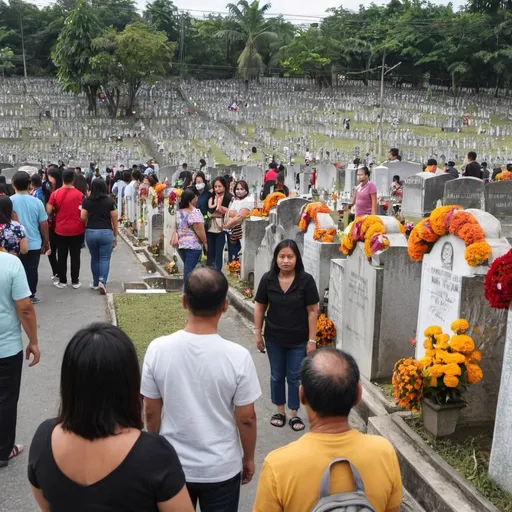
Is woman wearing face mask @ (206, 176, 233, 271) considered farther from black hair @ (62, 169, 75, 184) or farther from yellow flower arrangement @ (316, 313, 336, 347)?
yellow flower arrangement @ (316, 313, 336, 347)

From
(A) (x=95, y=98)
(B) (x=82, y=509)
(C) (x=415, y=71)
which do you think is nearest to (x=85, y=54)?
(A) (x=95, y=98)

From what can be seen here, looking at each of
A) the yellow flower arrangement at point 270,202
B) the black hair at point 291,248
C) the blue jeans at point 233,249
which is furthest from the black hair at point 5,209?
the yellow flower arrangement at point 270,202

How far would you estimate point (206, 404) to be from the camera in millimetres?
3000

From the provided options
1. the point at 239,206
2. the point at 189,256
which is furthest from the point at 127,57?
the point at 189,256

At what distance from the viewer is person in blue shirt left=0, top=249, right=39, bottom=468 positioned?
442 cm

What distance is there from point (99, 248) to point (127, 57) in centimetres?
4647

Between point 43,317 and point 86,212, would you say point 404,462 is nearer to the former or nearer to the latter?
point 43,317

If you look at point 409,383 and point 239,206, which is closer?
point 409,383

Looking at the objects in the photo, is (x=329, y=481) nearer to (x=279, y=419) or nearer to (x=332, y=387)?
(x=332, y=387)

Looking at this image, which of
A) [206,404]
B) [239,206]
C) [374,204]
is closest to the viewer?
[206,404]

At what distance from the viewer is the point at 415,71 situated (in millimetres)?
72500

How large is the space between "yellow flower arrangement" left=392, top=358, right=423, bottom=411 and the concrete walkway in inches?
40.8

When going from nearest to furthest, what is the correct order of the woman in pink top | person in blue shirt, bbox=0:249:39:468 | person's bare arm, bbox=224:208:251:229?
person in blue shirt, bbox=0:249:39:468
person's bare arm, bbox=224:208:251:229
the woman in pink top

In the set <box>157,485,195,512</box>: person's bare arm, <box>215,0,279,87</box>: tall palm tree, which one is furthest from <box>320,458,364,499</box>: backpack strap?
<box>215,0,279,87</box>: tall palm tree
